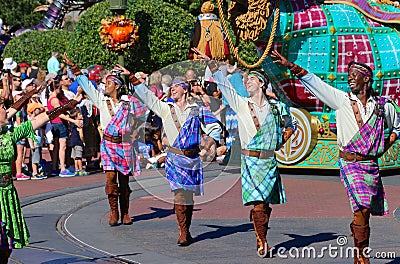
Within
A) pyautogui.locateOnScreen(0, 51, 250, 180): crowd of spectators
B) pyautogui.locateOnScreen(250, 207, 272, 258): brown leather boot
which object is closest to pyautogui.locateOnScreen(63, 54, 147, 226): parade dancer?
pyautogui.locateOnScreen(250, 207, 272, 258): brown leather boot

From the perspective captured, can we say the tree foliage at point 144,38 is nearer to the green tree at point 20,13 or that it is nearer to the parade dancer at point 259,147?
the parade dancer at point 259,147

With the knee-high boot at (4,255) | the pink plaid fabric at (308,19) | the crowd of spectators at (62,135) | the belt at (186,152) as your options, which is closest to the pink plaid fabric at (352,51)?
the pink plaid fabric at (308,19)

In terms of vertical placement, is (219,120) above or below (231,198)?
above

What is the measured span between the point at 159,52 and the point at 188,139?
12.2 meters

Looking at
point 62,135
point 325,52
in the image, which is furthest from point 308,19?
point 62,135

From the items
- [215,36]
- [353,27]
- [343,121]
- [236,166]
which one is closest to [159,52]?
[215,36]

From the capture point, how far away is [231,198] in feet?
39.5

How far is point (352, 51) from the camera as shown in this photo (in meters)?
13.1

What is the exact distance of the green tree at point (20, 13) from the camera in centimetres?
3700

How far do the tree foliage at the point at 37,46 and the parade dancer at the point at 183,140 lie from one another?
17465mm

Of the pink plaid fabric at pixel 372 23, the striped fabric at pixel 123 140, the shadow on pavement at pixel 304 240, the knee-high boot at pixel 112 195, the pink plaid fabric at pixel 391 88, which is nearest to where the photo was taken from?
→ the shadow on pavement at pixel 304 240

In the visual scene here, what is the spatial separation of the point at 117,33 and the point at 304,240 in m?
9.05

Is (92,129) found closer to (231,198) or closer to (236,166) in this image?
(231,198)

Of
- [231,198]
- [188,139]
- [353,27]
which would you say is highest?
[353,27]
